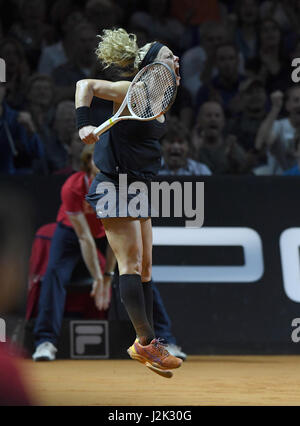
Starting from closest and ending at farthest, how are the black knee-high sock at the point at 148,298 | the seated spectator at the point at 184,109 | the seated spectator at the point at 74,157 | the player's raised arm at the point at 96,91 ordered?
the player's raised arm at the point at 96,91 → the black knee-high sock at the point at 148,298 → the seated spectator at the point at 74,157 → the seated spectator at the point at 184,109

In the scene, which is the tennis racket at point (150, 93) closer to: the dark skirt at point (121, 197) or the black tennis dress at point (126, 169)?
the black tennis dress at point (126, 169)

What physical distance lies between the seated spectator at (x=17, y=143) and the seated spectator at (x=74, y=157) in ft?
0.91

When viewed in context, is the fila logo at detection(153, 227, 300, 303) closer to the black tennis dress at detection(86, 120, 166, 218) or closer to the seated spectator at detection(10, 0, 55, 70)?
the seated spectator at detection(10, 0, 55, 70)

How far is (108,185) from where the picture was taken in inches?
189

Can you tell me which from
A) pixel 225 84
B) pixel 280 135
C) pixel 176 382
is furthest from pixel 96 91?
pixel 225 84

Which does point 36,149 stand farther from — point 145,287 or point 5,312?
point 145,287

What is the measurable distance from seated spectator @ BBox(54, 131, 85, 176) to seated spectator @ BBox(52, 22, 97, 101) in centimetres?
103

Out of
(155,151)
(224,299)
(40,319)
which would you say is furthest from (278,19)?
(155,151)

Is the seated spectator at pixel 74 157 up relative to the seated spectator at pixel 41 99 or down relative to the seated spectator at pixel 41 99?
down

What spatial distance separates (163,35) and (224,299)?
334 centimetres

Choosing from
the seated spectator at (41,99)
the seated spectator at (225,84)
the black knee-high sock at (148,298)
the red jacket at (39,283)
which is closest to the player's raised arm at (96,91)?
the black knee-high sock at (148,298)

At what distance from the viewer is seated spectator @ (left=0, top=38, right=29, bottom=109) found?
8.82 metres

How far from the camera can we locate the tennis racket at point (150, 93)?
4.64 meters

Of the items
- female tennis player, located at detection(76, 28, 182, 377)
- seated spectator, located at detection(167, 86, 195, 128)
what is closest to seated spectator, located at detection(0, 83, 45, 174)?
seated spectator, located at detection(167, 86, 195, 128)
